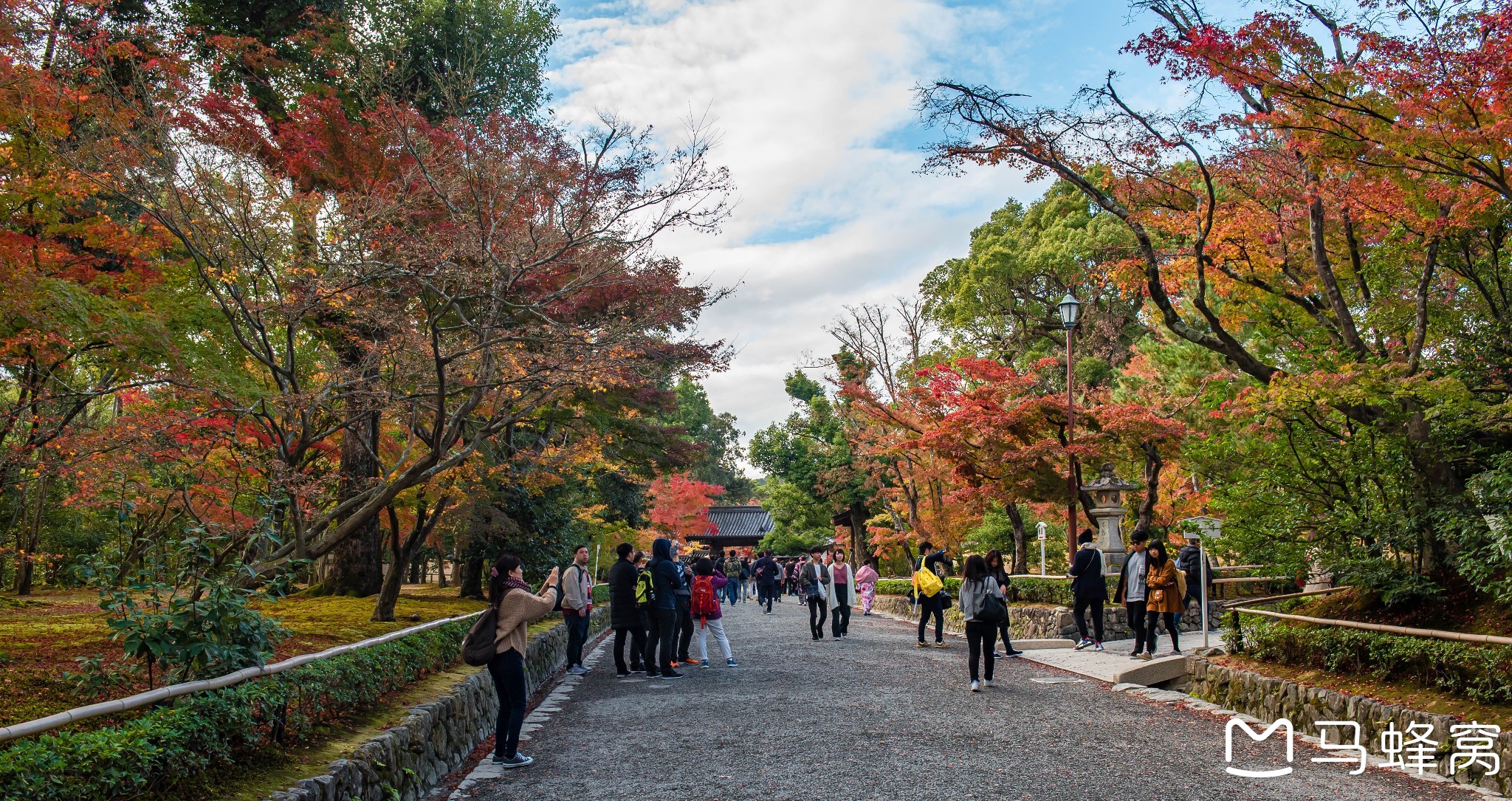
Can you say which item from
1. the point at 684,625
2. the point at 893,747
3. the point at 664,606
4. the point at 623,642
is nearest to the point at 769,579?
the point at 684,625

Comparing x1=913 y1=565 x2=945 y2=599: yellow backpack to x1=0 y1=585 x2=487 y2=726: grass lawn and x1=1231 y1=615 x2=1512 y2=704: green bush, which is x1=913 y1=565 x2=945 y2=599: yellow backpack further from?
x1=0 y1=585 x2=487 y2=726: grass lawn

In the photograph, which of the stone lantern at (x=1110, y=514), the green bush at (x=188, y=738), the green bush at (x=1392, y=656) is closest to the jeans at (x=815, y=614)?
the stone lantern at (x=1110, y=514)

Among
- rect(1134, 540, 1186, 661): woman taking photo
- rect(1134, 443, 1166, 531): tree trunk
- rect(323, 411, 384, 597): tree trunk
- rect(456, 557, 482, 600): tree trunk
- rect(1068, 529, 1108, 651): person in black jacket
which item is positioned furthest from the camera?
rect(1134, 443, 1166, 531): tree trunk

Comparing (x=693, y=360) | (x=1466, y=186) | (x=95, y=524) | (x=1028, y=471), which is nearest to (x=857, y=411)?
(x=1028, y=471)

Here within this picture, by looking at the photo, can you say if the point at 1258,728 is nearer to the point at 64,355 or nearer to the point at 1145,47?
the point at 1145,47

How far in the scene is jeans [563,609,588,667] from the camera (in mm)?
11516

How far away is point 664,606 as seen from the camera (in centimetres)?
1036

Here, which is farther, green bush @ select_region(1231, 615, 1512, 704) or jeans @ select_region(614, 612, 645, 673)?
jeans @ select_region(614, 612, 645, 673)

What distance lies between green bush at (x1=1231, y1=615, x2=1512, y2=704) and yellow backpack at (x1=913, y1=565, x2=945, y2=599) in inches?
195

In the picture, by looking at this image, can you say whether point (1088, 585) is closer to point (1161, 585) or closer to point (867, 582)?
point (1161, 585)

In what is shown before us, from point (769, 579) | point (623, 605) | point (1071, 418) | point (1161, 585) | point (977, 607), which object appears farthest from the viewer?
point (769, 579)

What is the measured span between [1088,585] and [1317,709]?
5292 mm

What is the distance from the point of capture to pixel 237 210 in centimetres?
848

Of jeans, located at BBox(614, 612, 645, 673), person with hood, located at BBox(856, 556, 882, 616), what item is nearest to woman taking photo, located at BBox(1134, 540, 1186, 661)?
jeans, located at BBox(614, 612, 645, 673)
